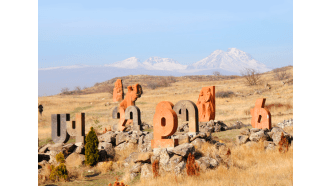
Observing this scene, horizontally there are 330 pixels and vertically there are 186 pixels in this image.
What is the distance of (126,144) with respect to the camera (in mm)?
17594

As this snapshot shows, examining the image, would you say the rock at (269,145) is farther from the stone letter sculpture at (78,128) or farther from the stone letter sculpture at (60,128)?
the stone letter sculpture at (60,128)

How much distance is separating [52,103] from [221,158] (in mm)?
42606

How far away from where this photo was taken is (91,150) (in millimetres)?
14602

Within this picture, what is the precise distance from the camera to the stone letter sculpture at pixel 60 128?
16812 millimetres

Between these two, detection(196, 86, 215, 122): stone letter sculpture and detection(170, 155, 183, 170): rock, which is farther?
detection(196, 86, 215, 122): stone letter sculpture

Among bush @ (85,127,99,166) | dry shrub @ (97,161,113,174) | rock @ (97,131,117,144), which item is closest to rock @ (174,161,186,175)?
dry shrub @ (97,161,113,174)

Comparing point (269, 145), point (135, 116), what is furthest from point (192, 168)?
point (135, 116)

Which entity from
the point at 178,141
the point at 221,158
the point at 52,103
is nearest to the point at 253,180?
the point at 221,158

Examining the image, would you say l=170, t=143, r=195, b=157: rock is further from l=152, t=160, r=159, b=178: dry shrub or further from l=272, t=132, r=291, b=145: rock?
l=272, t=132, r=291, b=145: rock

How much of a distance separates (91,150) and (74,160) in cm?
111

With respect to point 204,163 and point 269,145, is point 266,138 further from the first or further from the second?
point 204,163

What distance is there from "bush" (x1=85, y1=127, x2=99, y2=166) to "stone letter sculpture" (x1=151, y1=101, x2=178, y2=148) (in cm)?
324

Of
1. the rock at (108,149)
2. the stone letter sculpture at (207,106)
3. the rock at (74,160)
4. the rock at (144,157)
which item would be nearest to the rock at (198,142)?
the rock at (144,157)

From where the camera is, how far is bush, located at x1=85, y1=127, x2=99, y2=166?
569 inches
